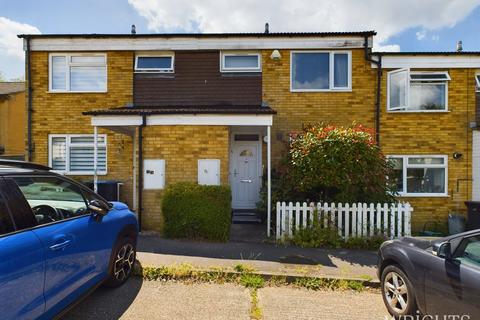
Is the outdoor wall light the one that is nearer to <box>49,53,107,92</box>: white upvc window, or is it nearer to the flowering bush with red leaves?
the flowering bush with red leaves

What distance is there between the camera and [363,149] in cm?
642

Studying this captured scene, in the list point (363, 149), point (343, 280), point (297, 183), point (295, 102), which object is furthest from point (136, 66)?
point (343, 280)

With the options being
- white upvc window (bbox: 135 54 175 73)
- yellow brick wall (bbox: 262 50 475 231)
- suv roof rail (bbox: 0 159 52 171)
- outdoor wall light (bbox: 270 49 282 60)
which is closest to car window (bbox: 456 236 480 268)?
suv roof rail (bbox: 0 159 52 171)

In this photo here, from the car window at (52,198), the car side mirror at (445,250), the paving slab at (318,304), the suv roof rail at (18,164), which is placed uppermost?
the suv roof rail at (18,164)

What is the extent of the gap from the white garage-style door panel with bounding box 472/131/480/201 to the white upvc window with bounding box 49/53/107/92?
36.0 feet

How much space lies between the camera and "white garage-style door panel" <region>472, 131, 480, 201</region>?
28.5ft

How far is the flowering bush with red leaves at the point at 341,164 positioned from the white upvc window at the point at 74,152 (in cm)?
574

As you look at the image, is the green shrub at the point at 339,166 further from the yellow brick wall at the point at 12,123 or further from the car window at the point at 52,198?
the yellow brick wall at the point at 12,123

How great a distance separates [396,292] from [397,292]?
2 centimetres

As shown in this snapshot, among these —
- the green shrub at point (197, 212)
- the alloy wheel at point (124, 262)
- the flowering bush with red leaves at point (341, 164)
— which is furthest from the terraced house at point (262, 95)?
the alloy wheel at point (124, 262)

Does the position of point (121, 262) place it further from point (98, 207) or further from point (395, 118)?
point (395, 118)

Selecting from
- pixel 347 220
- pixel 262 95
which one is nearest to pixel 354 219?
pixel 347 220

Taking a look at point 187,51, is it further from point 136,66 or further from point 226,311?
point 226,311

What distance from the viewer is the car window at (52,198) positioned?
9.28 feet
